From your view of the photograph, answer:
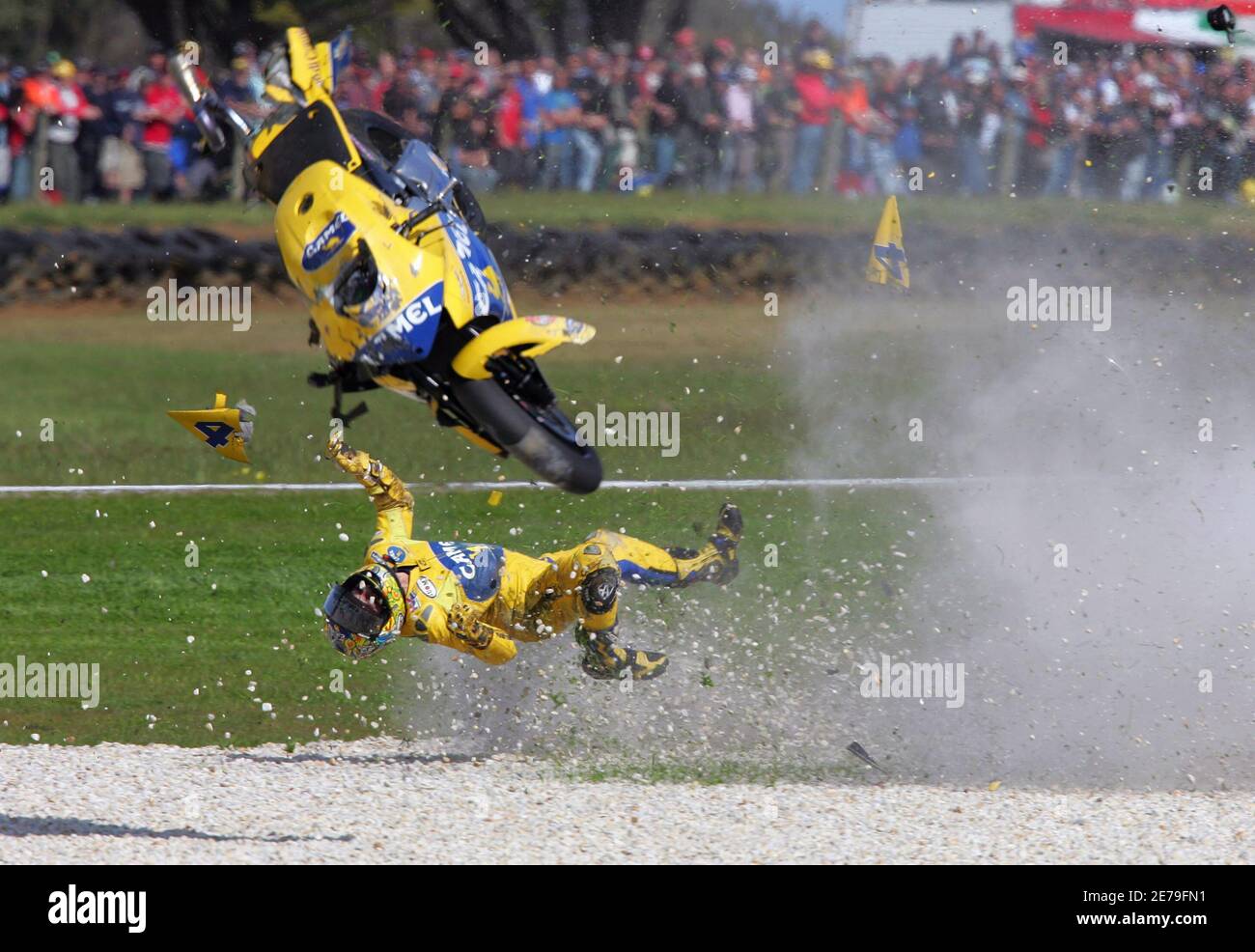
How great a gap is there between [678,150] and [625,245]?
1.65m

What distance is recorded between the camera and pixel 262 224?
23.3 m

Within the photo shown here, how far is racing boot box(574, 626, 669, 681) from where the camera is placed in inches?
409

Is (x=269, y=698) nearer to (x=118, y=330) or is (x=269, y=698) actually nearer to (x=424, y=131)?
(x=424, y=131)

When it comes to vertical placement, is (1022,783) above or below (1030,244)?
below

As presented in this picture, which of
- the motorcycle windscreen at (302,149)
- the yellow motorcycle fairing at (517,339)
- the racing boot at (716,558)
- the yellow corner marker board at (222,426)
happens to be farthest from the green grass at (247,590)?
the motorcycle windscreen at (302,149)

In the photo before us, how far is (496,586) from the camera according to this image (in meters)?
10.6

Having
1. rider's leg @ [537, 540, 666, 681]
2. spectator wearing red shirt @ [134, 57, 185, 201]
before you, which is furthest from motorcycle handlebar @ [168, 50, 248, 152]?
spectator wearing red shirt @ [134, 57, 185, 201]

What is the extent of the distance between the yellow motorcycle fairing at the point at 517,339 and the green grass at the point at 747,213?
196 inches

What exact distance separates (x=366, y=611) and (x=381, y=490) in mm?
962

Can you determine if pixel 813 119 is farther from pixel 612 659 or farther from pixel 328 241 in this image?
pixel 328 241

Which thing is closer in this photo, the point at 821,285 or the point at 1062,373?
the point at 1062,373

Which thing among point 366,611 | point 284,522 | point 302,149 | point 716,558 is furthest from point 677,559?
point 284,522

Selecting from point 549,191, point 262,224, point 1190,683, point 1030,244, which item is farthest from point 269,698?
point 262,224

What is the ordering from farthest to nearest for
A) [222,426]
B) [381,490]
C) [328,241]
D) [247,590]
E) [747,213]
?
1. [747,213]
2. [247,590]
3. [381,490]
4. [222,426]
5. [328,241]
